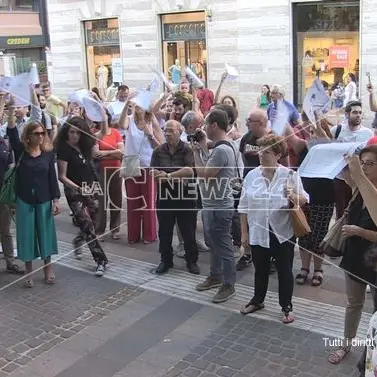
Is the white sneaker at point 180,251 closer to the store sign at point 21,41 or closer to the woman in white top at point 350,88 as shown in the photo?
the woman in white top at point 350,88

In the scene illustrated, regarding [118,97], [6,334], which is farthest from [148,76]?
[6,334]

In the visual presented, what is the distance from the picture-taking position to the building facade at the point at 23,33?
1022 inches

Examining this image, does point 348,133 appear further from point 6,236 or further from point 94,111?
point 6,236

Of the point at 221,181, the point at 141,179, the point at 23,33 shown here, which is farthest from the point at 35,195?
the point at 23,33

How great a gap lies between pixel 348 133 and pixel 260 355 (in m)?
3.21

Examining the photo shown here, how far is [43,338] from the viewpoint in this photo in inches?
199

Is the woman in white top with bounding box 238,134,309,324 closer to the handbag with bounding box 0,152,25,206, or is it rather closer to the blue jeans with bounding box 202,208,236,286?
the blue jeans with bounding box 202,208,236,286

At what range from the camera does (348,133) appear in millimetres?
6781

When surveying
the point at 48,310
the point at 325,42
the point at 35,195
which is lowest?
the point at 48,310

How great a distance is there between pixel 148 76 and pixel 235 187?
1312 cm

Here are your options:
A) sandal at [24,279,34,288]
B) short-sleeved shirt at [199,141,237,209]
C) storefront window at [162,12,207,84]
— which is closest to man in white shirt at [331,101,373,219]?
short-sleeved shirt at [199,141,237,209]

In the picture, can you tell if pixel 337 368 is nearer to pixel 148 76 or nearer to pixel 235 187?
pixel 235 187

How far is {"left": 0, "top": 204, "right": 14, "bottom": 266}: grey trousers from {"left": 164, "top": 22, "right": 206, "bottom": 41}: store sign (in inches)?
469

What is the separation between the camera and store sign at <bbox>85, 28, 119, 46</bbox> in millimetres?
19375
